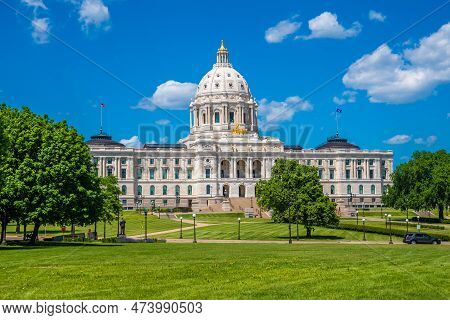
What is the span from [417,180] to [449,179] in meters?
7.80

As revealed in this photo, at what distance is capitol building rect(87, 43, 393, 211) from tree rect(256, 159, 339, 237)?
62254mm

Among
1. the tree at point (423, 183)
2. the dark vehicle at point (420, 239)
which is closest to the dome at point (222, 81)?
the tree at point (423, 183)

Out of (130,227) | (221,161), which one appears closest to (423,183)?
(130,227)

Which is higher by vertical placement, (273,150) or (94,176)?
(273,150)

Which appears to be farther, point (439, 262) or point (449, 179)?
point (449, 179)

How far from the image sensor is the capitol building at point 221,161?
158m

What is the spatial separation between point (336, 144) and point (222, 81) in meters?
34.1

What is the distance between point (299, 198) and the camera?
76.1 m

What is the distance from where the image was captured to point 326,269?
25203 millimetres
